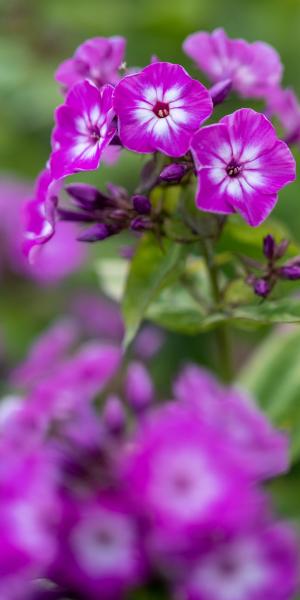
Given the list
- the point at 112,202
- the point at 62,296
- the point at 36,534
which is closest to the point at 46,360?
the point at 112,202

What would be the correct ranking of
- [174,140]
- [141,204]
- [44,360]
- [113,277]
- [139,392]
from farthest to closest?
[44,360] → [113,277] → [139,392] → [141,204] → [174,140]

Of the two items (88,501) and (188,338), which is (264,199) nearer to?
(88,501)

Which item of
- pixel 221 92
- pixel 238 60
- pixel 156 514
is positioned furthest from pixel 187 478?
pixel 238 60

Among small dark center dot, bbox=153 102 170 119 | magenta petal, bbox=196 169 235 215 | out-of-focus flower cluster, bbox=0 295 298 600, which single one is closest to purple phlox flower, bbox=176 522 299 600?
out-of-focus flower cluster, bbox=0 295 298 600

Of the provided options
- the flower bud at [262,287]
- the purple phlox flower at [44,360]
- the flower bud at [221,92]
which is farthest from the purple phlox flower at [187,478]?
the purple phlox flower at [44,360]

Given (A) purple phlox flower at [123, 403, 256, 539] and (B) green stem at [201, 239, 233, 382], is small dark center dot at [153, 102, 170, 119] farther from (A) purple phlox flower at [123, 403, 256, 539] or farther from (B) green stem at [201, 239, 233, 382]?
(A) purple phlox flower at [123, 403, 256, 539]

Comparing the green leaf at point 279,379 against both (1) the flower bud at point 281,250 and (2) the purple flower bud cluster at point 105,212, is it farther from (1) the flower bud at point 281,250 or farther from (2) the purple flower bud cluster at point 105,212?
(2) the purple flower bud cluster at point 105,212

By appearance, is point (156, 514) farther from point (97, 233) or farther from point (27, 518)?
point (97, 233)
